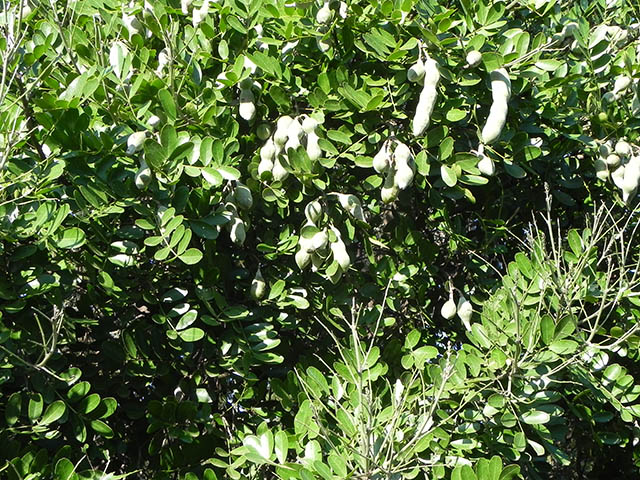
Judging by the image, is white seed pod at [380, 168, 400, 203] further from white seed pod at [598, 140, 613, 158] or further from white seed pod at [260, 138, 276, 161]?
white seed pod at [598, 140, 613, 158]

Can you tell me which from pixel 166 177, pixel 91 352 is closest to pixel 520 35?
pixel 166 177

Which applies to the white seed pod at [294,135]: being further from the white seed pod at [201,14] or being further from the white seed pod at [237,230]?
the white seed pod at [201,14]

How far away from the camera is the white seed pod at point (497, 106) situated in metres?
2.04

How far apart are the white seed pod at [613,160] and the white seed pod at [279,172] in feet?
3.05

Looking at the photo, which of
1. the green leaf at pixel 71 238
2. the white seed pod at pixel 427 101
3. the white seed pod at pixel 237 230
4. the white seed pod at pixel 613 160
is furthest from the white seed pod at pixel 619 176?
the green leaf at pixel 71 238

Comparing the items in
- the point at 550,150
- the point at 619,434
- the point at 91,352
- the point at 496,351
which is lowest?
the point at 619,434

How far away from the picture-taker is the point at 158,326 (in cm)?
218

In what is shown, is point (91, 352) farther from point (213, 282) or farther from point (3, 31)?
point (3, 31)

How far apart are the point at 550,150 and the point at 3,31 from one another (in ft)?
5.11

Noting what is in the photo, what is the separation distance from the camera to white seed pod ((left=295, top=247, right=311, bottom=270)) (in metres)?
2.08

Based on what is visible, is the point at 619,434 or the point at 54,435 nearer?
the point at 54,435

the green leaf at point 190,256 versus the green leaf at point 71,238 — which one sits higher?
the green leaf at point 71,238

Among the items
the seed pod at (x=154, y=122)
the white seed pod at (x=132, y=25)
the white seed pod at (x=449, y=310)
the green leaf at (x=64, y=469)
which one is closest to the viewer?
the green leaf at (x=64, y=469)

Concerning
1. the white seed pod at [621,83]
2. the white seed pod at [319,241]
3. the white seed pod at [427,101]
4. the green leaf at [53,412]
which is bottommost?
the green leaf at [53,412]
